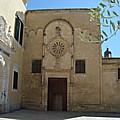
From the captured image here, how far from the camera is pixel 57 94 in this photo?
17266mm

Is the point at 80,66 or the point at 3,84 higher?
the point at 80,66

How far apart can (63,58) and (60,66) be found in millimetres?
701

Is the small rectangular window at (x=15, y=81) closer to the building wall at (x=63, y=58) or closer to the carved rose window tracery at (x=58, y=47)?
the building wall at (x=63, y=58)

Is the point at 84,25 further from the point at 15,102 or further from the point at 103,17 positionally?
the point at 103,17

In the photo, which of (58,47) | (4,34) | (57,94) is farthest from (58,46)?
(4,34)

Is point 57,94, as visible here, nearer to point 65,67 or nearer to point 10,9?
point 65,67

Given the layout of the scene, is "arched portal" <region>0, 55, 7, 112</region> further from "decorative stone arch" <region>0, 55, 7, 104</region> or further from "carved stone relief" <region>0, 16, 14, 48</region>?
"carved stone relief" <region>0, 16, 14, 48</region>

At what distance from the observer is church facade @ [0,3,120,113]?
16484 millimetres

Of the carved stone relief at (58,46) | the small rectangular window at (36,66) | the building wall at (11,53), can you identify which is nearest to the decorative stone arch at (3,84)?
the building wall at (11,53)

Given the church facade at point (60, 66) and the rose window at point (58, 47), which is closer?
the church facade at point (60, 66)

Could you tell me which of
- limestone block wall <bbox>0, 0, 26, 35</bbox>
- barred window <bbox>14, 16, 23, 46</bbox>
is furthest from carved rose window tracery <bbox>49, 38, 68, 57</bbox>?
limestone block wall <bbox>0, 0, 26, 35</bbox>

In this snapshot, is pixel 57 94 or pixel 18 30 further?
pixel 57 94

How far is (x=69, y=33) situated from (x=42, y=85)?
15.7ft

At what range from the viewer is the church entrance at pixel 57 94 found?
55.7 feet
